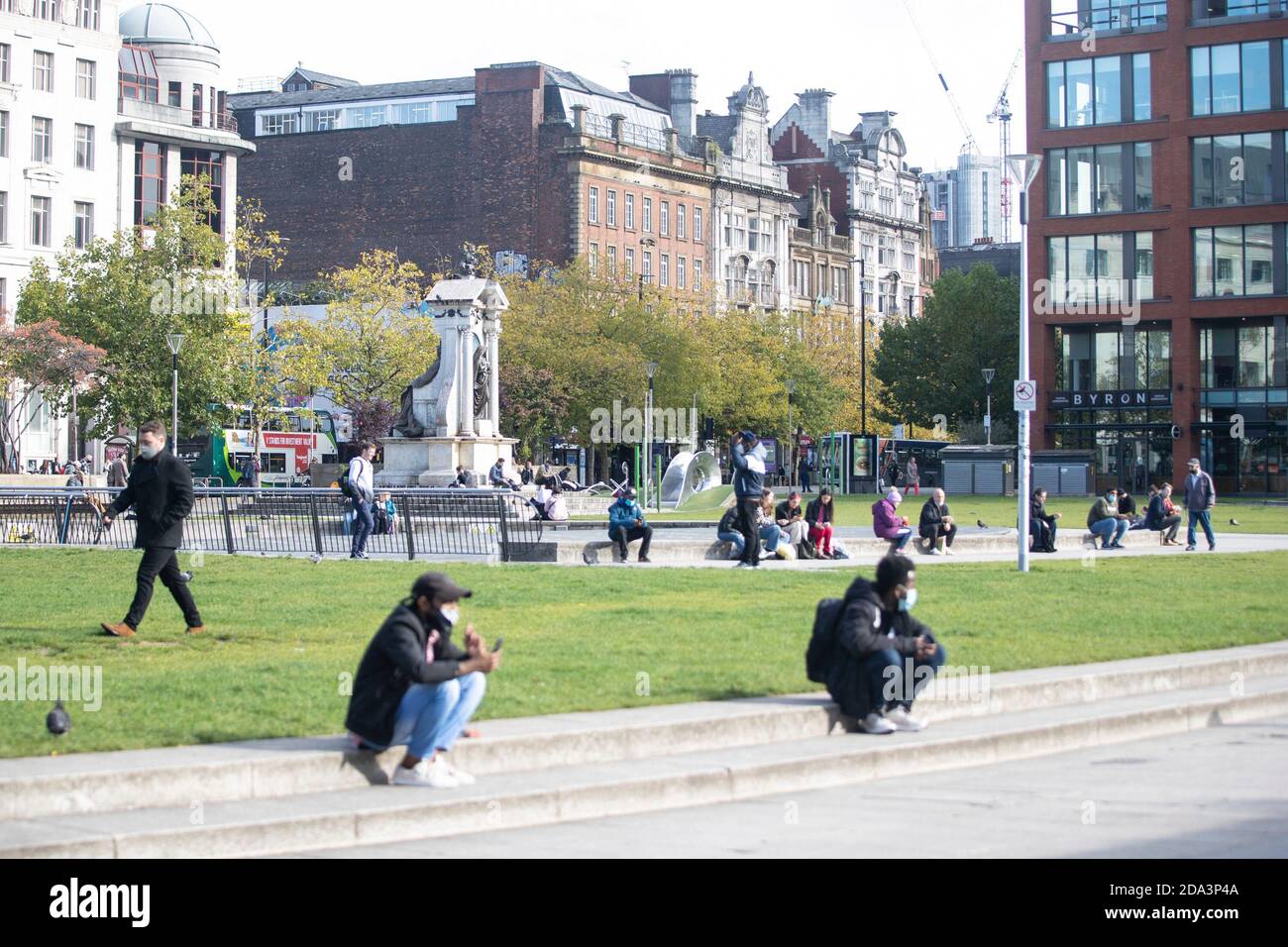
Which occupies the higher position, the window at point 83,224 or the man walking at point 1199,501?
the window at point 83,224

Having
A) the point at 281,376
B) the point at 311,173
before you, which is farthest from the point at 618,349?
the point at 311,173

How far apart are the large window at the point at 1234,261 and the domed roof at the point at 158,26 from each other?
5118 centimetres

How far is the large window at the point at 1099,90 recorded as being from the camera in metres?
71.6

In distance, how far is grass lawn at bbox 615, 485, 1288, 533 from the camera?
43.4 m

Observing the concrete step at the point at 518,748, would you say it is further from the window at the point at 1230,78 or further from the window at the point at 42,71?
the window at the point at 42,71

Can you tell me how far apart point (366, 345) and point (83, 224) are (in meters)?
15.0

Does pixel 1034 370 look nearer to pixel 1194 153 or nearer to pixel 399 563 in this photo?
pixel 1194 153

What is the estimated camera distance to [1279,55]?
69438mm

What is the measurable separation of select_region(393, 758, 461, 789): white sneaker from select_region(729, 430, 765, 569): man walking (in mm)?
15237

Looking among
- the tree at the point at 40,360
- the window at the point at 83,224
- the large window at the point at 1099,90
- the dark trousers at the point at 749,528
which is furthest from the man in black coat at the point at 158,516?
the window at the point at 83,224
